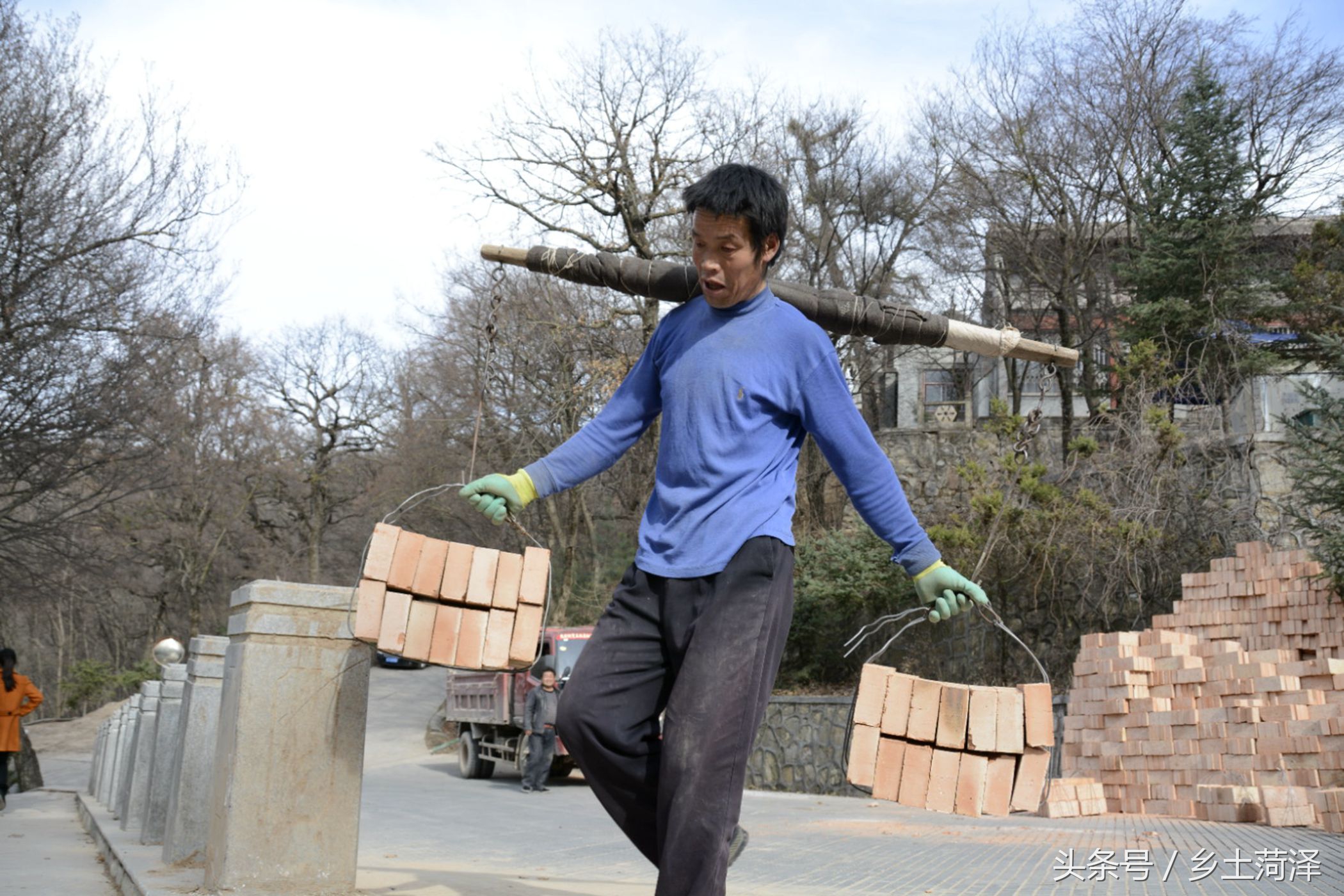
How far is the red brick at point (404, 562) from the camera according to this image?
13.4 feet

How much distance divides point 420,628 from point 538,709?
12610mm

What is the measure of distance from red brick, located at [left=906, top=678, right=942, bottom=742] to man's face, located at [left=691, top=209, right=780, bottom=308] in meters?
1.47

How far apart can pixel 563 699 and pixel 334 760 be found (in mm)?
2051

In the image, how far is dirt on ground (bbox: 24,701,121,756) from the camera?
2977 cm

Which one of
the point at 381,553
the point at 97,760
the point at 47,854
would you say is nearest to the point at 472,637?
the point at 381,553

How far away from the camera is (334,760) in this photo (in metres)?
5.09

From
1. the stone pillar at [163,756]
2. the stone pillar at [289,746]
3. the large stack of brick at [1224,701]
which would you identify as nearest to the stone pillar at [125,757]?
the stone pillar at [163,756]

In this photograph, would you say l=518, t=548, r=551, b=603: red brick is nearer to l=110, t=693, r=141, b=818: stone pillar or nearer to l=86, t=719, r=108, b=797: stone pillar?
l=110, t=693, r=141, b=818: stone pillar

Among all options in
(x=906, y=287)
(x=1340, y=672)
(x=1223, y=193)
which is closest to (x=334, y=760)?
(x=1340, y=672)

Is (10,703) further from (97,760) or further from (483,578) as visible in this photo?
(483,578)

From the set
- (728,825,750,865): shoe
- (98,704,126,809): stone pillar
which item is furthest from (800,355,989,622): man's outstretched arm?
(98,704,126,809): stone pillar

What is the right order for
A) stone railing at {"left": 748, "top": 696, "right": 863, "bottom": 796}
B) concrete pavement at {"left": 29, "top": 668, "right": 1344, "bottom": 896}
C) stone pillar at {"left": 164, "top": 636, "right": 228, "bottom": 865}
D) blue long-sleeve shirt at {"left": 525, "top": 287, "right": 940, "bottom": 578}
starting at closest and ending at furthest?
blue long-sleeve shirt at {"left": 525, "top": 287, "right": 940, "bottom": 578}, concrete pavement at {"left": 29, "top": 668, "right": 1344, "bottom": 896}, stone pillar at {"left": 164, "top": 636, "right": 228, "bottom": 865}, stone railing at {"left": 748, "top": 696, "right": 863, "bottom": 796}

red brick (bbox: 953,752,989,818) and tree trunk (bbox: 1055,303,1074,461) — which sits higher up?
tree trunk (bbox: 1055,303,1074,461)

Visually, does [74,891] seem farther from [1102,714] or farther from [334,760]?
[1102,714]
